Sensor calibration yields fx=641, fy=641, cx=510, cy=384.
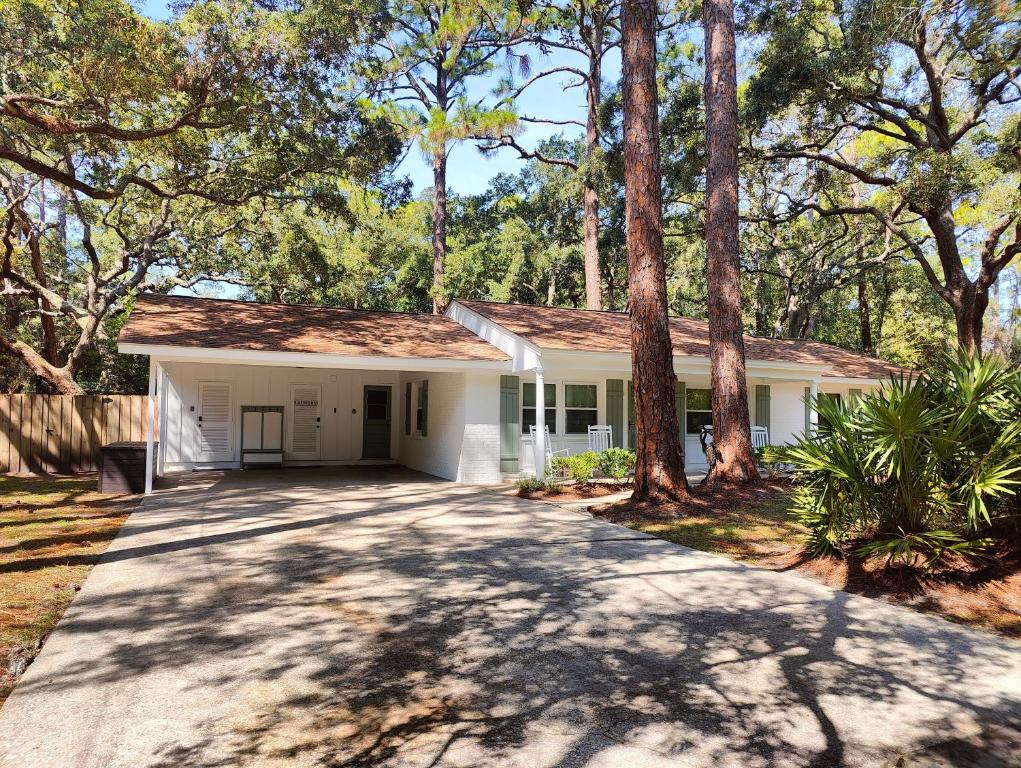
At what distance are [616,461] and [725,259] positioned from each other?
4.33 meters

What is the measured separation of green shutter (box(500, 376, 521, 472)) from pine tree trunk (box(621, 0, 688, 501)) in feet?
13.3

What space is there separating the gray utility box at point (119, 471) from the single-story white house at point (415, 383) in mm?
513

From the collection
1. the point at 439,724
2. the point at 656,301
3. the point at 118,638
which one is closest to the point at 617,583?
the point at 439,724

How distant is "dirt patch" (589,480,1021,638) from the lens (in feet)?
16.8

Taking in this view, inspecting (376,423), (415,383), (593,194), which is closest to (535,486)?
(415,383)

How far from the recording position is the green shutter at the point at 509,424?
43.4 ft

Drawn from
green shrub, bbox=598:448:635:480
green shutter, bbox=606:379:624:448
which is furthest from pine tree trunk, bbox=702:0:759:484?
green shutter, bbox=606:379:624:448

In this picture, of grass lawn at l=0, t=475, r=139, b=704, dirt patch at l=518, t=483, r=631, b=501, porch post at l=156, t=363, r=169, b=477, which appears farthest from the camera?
dirt patch at l=518, t=483, r=631, b=501

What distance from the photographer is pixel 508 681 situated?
11.9ft

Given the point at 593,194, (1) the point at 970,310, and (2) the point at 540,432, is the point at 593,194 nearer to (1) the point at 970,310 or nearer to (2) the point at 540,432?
(2) the point at 540,432

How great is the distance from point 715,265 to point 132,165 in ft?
51.6

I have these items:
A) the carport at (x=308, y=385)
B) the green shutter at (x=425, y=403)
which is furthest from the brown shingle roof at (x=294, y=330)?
the green shutter at (x=425, y=403)

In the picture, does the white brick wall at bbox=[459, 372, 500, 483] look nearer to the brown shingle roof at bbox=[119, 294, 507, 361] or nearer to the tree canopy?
the brown shingle roof at bbox=[119, 294, 507, 361]

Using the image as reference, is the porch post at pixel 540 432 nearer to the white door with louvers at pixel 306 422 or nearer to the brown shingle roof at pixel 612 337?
the brown shingle roof at pixel 612 337
